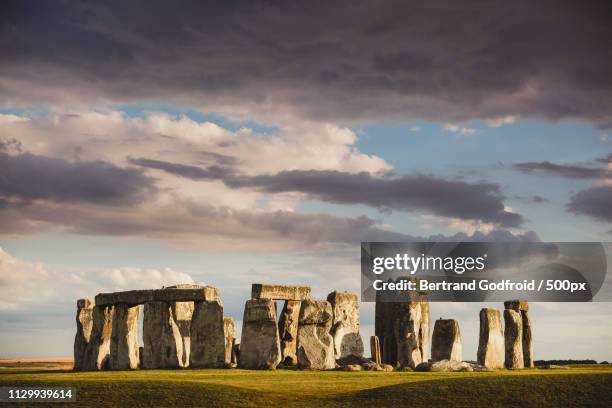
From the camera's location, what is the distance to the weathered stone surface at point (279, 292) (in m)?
37.4

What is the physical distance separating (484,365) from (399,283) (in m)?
4.90

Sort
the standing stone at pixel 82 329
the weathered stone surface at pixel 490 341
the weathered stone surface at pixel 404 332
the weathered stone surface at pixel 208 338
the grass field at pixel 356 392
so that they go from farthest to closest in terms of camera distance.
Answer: the standing stone at pixel 82 329 < the weathered stone surface at pixel 490 341 < the weathered stone surface at pixel 404 332 < the weathered stone surface at pixel 208 338 < the grass field at pixel 356 392

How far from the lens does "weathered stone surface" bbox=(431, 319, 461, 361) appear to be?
37125mm

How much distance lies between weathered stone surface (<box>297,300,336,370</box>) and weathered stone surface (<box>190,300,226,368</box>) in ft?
9.25

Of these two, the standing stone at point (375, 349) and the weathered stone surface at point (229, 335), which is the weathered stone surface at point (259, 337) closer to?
the weathered stone surface at point (229, 335)

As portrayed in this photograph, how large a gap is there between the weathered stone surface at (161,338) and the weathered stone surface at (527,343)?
13555mm

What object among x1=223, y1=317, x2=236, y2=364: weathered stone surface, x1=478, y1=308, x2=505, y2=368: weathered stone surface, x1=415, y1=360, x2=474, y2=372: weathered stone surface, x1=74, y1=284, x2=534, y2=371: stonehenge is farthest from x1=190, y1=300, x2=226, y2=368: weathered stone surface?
x1=478, y1=308, x2=505, y2=368: weathered stone surface

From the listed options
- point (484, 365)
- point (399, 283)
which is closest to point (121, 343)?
point (399, 283)

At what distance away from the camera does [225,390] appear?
83.2 feet

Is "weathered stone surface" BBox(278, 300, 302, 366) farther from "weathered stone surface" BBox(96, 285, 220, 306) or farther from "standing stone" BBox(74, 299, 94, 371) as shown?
"standing stone" BBox(74, 299, 94, 371)

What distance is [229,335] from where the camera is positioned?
39.8m

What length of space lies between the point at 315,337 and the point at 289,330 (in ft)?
3.97

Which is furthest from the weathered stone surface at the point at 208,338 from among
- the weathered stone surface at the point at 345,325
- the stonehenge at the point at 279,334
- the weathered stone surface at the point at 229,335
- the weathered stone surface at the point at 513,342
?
the weathered stone surface at the point at 513,342

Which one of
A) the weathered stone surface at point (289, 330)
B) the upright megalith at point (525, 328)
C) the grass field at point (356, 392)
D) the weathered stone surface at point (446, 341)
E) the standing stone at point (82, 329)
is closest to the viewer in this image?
the grass field at point (356, 392)
